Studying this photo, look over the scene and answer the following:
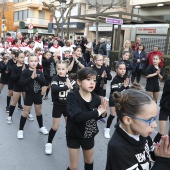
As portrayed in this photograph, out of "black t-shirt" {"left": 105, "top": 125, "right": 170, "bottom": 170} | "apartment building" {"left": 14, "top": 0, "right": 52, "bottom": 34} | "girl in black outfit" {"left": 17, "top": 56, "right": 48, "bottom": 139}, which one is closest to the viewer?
"black t-shirt" {"left": 105, "top": 125, "right": 170, "bottom": 170}

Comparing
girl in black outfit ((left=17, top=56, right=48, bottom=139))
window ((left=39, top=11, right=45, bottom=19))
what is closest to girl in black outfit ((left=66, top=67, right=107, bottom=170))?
girl in black outfit ((left=17, top=56, right=48, bottom=139))

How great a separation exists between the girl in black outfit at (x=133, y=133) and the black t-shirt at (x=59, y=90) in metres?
2.00

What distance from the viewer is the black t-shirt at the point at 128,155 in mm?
1562

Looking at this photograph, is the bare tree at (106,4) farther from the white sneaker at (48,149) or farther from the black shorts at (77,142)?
the black shorts at (77,142)

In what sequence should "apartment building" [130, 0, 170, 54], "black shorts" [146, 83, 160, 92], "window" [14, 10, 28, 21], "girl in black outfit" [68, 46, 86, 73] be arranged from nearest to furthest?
"black shorts" [146, 83, 160, 92], "girl in black outfit" [68, 46, 86, 73], "apartment building" [130, 0, 170, 54], "window" [14, 10, 28, 21]

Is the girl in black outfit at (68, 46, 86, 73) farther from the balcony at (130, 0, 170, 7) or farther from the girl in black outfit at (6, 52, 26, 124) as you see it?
the balcony at (130, 0, 170, 7)

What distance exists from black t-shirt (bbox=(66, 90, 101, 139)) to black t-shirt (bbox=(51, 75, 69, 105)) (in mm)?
993

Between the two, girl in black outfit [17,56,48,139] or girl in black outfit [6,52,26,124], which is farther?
girl in black outfit [6,52,26,124]

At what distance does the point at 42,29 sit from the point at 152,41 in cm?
2619

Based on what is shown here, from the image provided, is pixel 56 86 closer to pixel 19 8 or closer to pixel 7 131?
pixel 7 131

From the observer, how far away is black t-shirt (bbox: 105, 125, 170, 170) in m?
1.56

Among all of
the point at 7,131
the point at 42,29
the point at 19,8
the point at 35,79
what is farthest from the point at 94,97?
the point at 19,8

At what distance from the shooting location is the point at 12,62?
5.54 metres

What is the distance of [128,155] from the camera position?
1.58 m
